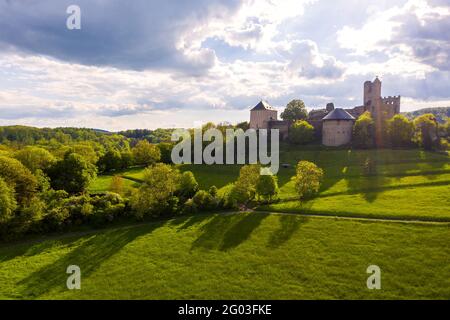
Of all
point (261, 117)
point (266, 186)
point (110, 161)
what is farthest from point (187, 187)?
point (261, 117)

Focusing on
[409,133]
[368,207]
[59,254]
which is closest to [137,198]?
[59,254]

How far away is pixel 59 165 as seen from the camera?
55500 millimetres

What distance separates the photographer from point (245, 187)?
4431 cm

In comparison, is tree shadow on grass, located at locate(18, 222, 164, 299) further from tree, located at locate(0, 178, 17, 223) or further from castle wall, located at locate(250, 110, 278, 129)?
castle wall, located at locate(250, 110, 278, 129)

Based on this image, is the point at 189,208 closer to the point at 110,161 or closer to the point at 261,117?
the point at 110,161

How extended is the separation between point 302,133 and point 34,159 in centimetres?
6587

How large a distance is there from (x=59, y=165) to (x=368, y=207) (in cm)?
5199

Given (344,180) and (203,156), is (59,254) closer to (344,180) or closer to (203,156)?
(344,180)

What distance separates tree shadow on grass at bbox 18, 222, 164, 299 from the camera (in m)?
26.8

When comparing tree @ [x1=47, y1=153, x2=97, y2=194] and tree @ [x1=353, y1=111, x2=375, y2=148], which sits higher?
tree @ [x1=353, y1=111, x2=375, y2=148]

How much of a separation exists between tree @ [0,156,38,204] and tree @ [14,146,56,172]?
38.7 ft

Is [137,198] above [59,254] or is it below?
above

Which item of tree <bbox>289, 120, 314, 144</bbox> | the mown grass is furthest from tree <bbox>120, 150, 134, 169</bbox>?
the mown grass
